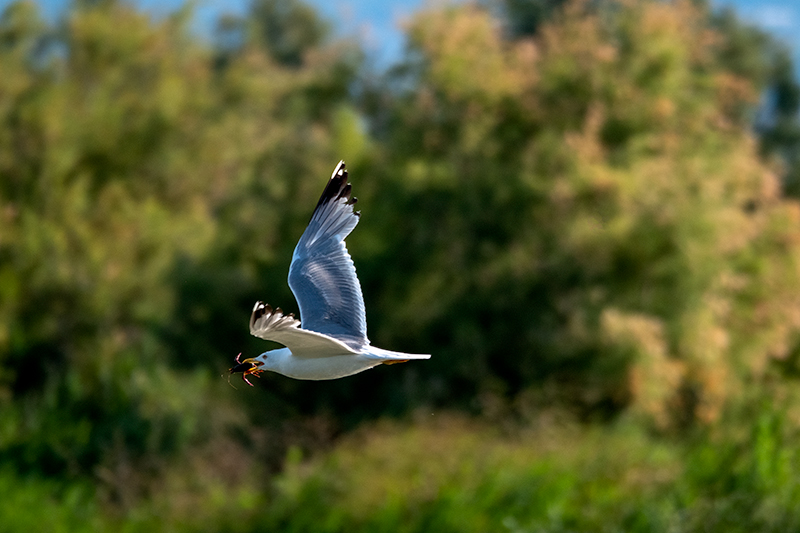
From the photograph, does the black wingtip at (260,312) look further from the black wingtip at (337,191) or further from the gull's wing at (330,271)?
the black wingtip at (337,191)

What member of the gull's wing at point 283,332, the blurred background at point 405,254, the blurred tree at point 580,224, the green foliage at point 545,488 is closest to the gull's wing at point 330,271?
the gull's wing at point 283,332

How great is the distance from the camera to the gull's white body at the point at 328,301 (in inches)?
76.1

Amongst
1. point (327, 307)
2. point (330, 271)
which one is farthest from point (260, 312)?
point (330, 271)

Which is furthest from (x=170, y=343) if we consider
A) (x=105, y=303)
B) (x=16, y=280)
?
(x=16, y=280)

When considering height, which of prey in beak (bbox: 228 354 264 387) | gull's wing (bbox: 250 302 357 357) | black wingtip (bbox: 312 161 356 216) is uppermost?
black wingtip (bbox: 312 161 356 216)

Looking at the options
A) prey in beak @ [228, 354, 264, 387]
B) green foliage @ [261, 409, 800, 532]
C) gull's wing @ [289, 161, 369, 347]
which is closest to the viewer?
prey in beak @ [228, 354, 264, 387]

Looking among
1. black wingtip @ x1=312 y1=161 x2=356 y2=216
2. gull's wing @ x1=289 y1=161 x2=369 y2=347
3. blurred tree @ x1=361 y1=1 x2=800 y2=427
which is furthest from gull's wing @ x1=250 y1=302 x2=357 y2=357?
blurred tree @ x1=361 y1=1 x2=800 y2=427

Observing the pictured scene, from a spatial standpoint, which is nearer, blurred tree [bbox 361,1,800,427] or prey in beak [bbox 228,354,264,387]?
prey in beak [bbox 228,354,264,387]

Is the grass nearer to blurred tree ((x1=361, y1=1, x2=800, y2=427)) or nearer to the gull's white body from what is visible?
blurred tree ((x1=361, y1=1, x2=800, y2=427))

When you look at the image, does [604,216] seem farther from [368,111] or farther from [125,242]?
[125,242]

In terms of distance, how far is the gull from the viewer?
1905 millimetres

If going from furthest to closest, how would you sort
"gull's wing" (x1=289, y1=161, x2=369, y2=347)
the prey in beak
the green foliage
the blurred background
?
the blurred background
the green foliage
"gull's wing" (x1=289, y1=161, x2=369, y2=347)
the prey in beak

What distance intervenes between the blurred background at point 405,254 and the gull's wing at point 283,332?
7497 millimetres

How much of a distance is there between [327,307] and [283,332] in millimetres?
621
